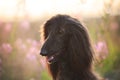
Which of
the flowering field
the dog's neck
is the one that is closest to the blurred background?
the flowering field

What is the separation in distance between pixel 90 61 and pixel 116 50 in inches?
199

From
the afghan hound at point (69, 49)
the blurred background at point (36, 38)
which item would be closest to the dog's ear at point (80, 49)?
the afghan hound at point (69, 49)

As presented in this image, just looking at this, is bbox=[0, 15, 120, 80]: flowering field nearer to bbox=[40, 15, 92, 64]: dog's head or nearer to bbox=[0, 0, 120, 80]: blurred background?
bbox=[0, 0, 120, 80]: blurred background

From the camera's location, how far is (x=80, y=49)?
598cm

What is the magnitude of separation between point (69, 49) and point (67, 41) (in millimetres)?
83

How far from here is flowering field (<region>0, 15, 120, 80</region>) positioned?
998 cm

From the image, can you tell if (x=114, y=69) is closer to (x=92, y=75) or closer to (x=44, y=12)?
(x=44, y=12)

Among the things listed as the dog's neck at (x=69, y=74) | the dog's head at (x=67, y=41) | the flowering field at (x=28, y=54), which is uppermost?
the flowering field at (x=28, y=54)

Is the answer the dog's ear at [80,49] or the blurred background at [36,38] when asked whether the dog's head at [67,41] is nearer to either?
the dog's ear at [80,49]

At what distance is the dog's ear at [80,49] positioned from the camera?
19.6 feet

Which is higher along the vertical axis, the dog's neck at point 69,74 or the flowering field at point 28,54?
the flowering field at point 28,54

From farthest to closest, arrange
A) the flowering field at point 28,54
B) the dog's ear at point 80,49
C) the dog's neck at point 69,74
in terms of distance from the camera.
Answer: the flowering field at point 28,54
the dog's neck at point 69,74
the dog's ear at point 80,49

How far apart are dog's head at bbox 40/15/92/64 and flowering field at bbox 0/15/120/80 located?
11.8ft

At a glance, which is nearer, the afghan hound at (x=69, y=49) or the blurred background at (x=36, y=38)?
the afghan hound at (x=69, y=49)
